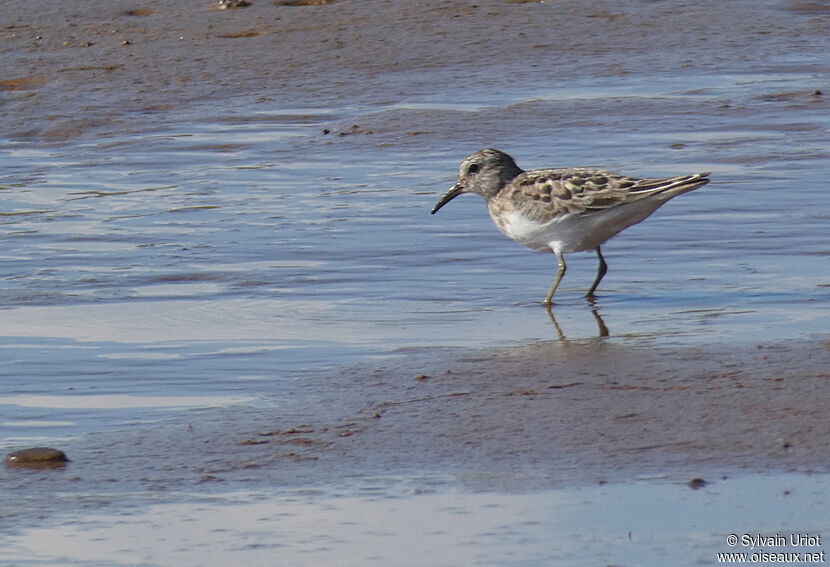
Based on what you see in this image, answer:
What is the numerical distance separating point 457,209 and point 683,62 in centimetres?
615

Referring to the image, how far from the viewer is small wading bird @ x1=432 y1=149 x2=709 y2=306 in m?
8.26

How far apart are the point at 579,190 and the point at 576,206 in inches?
3.9

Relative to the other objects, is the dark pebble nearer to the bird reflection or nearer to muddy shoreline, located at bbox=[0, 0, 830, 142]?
the bird reflection

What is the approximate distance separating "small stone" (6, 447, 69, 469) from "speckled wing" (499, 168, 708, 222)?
11.8ft

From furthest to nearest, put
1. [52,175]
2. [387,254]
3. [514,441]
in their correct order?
1. [52,175]
2. [387,254]
3. [514,441]

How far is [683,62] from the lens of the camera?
16.1 m

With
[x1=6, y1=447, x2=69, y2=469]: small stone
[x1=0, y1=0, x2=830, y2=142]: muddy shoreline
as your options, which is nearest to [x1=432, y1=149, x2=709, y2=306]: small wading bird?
[x1=6, y1=447, x2=69, y2=469]: small stone

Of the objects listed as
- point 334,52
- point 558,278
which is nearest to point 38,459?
point 558,278

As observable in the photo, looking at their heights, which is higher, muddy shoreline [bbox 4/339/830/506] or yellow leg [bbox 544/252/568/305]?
muddy shoreline [bbox 4/339/830/506]

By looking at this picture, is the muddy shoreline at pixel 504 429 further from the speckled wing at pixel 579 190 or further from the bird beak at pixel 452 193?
the bird beak at pixel 452 193

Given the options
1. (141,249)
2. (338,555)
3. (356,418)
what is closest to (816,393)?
(356,418)

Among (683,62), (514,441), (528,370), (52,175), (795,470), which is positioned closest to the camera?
(795,470)

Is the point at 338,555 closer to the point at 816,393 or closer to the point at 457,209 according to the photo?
the point at 816,393

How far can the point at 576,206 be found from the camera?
844 centimetres
